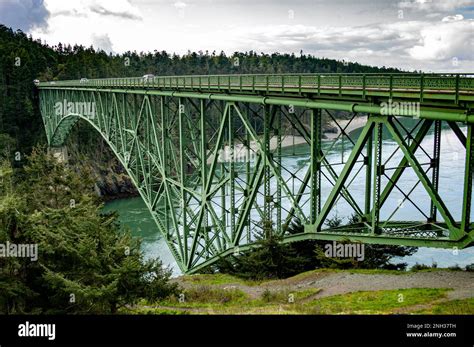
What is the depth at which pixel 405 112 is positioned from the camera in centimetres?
1266

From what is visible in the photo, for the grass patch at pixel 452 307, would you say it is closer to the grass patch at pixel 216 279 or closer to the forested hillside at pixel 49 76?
the grass patch at pixel 216 279

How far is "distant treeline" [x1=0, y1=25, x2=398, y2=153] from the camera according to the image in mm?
70750

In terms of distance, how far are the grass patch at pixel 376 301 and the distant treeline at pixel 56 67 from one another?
21800 millimetres

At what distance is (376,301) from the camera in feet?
54.4

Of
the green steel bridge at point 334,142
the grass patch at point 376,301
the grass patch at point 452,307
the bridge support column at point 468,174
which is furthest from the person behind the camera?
Result: the grass patch at point 376,301

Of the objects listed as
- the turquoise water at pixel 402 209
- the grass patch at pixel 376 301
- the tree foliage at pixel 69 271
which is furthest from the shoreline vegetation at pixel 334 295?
the turquoise water at pixel 402 209

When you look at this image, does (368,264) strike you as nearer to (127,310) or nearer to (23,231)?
(127,310)

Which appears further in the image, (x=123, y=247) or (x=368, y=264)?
(x=368, y=264)

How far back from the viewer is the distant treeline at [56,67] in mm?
70750

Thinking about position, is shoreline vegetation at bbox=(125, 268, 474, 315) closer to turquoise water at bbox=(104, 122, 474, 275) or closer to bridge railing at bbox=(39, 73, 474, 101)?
bridge railing at bbox=(39, 73, 474, 101)

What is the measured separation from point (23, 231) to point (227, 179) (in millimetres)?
8915

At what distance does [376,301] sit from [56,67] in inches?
3356
